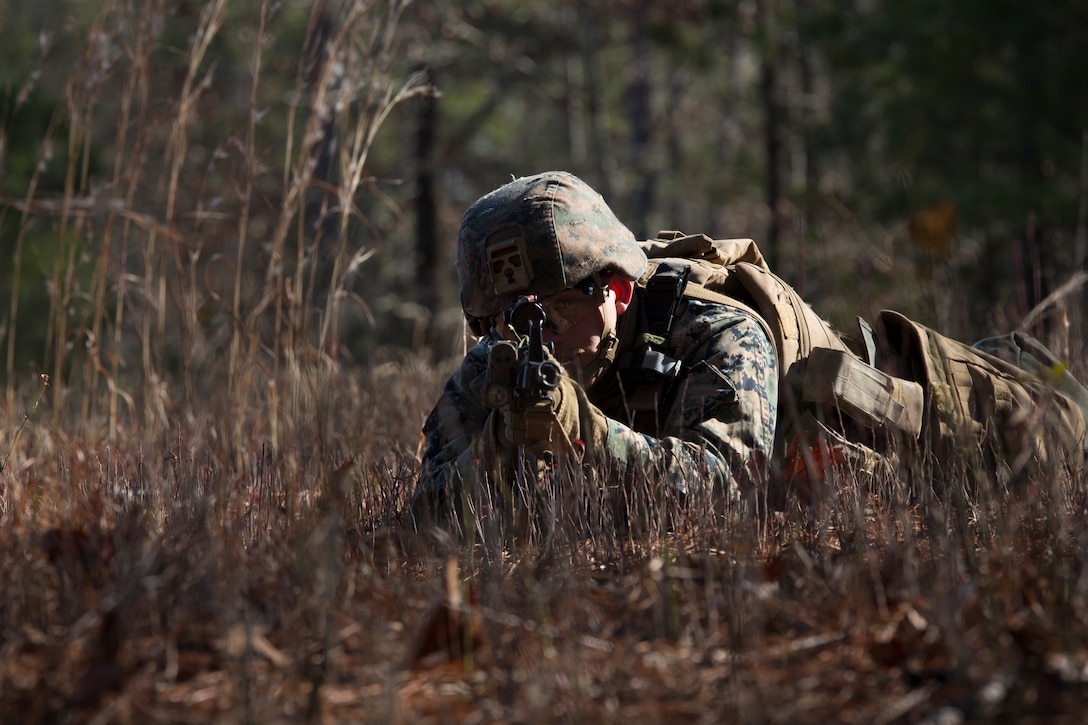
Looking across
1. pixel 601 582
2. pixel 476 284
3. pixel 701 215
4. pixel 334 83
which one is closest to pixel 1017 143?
pixel 334 83

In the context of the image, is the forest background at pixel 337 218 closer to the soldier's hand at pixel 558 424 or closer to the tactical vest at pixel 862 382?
the tactical vest at pixel 862 382

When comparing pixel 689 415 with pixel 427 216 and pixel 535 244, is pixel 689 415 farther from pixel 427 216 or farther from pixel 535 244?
pixel 427 216

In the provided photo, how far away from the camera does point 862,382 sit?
9.73 feet

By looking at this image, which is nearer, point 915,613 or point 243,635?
point 243,635

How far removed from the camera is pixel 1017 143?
379 inches

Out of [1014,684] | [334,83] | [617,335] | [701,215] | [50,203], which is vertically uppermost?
[701,215]

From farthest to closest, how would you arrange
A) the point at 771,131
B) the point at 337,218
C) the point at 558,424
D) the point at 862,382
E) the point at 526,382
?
1. the point at 771,131
2. the point at 337,218
3. the point at 862,382
4. the point at 558,424
5. the point at 526,382

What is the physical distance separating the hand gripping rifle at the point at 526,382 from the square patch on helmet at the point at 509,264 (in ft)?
1.10

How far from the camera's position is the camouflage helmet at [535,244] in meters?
2.91

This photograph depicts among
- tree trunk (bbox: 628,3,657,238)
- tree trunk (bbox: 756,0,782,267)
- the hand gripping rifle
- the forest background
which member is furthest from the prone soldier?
tree trunk (bbox: 628,3,657,238)

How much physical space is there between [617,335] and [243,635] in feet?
5.52

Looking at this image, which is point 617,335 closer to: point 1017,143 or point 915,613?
point 915,613

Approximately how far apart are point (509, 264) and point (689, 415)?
597 millimetres

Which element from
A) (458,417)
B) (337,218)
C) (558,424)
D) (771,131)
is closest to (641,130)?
(771,131)
